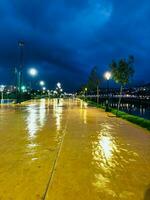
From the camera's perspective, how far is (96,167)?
6.71m

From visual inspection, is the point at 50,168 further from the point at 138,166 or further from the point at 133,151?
the point at 133,151

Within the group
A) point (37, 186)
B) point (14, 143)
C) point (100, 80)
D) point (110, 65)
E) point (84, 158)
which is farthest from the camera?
point (100, 80)

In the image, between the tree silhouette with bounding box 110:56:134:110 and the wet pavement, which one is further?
the tree silhouette with bounding box 110:56:134:110

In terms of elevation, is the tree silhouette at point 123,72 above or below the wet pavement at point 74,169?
above

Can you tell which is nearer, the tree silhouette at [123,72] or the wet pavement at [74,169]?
the wet pavement at [74,169]

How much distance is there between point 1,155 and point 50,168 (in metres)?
2.01

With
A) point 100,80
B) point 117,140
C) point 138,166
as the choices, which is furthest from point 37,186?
point 100,80

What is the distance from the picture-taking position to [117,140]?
10609 millimetres

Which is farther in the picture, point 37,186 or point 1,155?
point 1,155

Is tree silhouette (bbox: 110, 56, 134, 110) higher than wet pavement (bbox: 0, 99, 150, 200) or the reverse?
higher

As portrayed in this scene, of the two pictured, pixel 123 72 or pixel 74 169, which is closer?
pixel 74 169

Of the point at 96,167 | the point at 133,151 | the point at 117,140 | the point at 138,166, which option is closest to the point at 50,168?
the point at 96,167

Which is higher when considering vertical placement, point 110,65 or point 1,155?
point 110,65

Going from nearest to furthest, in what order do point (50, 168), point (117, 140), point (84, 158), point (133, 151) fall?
point (50, 168) → point (84, 158) → point (133, 151) → point (117, 140)
